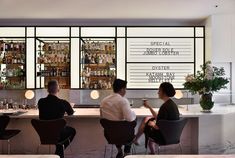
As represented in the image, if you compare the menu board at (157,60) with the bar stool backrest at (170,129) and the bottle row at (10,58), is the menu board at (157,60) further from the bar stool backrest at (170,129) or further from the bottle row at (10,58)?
the bar stool backrest at (170,129)

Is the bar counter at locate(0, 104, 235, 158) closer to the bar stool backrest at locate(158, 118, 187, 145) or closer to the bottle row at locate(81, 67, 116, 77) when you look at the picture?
the bar stool backrest at locate(158, 118, 187, 145)

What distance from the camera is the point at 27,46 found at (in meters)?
8.16

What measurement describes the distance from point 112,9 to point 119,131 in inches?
144

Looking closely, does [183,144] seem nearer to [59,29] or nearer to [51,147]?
[51,147]

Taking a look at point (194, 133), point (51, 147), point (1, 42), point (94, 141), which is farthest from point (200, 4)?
point (1, 42)

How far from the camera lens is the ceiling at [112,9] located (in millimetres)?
6332

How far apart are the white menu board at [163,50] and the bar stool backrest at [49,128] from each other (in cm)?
465

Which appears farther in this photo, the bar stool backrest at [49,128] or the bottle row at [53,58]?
the bottle row at [53,58]

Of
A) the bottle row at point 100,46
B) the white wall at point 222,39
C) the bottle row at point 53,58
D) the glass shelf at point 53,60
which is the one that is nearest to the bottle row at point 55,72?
the glass shelf at point 53,60

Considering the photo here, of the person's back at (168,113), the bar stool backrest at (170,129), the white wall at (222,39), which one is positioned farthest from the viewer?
the white wall at (222,39)

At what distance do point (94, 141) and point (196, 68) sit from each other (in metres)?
4.32

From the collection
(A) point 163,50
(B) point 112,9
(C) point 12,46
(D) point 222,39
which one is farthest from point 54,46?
(D) point 222,39

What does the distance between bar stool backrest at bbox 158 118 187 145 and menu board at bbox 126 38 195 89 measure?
4.36 meters

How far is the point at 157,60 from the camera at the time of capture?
830 cm
